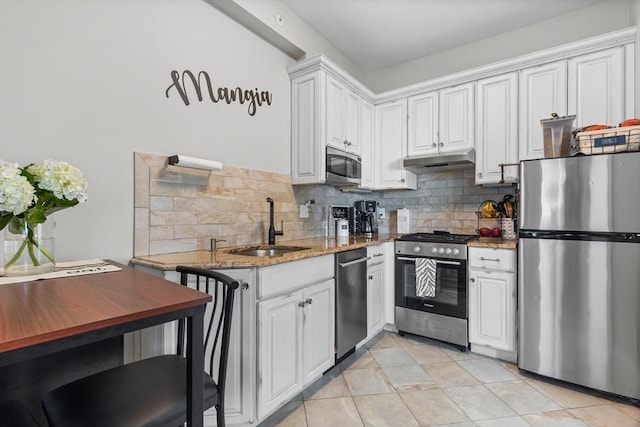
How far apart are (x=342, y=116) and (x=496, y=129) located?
4.62ft

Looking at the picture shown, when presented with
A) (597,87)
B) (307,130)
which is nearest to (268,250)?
(307,130)

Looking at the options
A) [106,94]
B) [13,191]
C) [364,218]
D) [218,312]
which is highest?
[106,94]

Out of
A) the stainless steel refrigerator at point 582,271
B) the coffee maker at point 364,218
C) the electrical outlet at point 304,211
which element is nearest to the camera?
the stainless steel refrigerator at point 582,271

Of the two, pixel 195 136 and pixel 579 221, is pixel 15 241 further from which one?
pixel 579 221

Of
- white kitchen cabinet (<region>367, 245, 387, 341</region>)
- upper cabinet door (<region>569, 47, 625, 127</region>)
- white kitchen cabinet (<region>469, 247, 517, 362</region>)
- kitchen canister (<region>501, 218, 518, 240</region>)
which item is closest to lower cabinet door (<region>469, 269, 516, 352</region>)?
white kitchen cabinet (<region>469, 247, 517, 362</region>)

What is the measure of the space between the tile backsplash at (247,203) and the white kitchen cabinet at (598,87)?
34.0 inches

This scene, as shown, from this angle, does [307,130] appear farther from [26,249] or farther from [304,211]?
A: [26,249]

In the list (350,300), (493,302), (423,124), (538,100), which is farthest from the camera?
(423,124)

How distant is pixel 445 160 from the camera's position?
2936 millimetres

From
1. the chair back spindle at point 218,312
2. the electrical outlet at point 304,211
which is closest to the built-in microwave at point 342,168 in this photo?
the electrical outlet at point 304,211

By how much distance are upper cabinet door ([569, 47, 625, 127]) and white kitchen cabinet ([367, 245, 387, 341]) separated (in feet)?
6.26

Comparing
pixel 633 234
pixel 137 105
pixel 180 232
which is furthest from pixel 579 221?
pixel 137 105

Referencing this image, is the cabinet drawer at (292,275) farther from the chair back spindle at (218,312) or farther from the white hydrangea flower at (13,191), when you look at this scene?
the white hydrangea flower at (13,191)

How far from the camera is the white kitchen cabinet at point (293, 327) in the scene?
1665 mm
